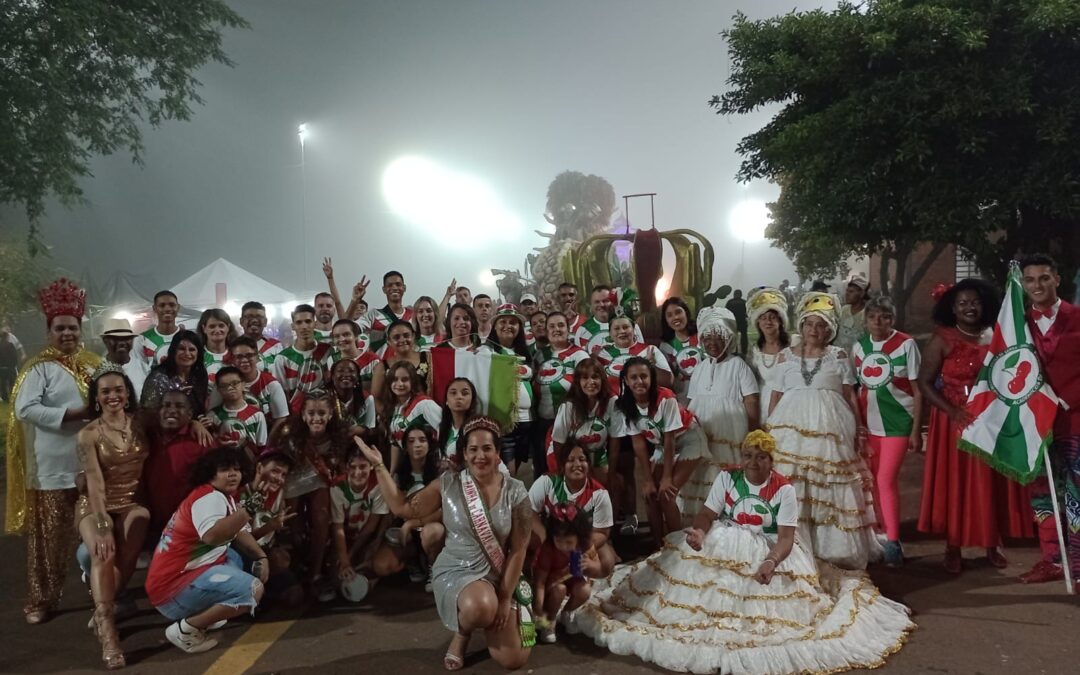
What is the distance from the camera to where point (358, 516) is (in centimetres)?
450

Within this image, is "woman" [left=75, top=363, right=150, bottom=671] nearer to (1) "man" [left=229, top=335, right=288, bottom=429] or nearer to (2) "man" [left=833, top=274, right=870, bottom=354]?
(1) "man" [left=229, top=335, right=288, bottom=429]

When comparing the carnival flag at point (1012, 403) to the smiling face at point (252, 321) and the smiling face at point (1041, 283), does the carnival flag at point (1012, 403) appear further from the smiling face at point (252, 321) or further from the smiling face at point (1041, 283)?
the smiling face at point (252, 321)

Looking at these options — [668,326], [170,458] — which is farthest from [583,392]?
[170,458]

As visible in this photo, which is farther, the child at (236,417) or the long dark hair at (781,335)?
the long dark hair at (781,335)

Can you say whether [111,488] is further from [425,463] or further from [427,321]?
[427,321]

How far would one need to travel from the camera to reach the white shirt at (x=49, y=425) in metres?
4.04

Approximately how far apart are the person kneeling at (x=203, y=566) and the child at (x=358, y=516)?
70cm

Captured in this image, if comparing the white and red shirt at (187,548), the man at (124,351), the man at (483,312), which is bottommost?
the white and red shirt at (187,548)

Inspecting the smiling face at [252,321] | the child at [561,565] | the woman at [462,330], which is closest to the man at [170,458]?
the woman at [462,330]

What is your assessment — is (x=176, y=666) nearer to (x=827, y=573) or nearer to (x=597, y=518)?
(x=597, y=518)

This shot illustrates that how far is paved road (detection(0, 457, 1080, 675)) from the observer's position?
330 centimetres

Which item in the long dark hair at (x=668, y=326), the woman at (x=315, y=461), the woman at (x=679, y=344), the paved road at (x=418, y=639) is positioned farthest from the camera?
the long dark hair at (x=668, y=326)

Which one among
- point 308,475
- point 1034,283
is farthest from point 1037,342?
point 308,475

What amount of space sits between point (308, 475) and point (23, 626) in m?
1.70
